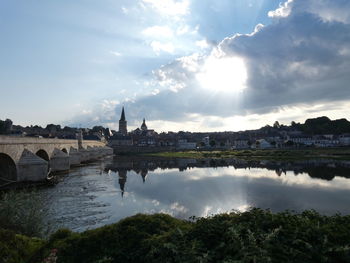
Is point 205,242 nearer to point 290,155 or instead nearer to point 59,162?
point 59,162

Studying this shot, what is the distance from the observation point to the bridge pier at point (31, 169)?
110 feet

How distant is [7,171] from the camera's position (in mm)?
Result: 33719

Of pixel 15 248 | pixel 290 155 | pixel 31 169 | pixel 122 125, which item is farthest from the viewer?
pixel 122 125

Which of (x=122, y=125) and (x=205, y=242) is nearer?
(x=205, y=242)

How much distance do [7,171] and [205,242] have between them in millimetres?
33616

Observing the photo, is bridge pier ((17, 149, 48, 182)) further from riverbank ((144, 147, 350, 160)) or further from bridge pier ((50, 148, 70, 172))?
riverbank ((144, 147, 350, 160))

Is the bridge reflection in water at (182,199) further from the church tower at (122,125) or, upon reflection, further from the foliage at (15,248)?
the church tower at (122,125)

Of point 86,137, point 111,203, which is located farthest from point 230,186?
point 86,137

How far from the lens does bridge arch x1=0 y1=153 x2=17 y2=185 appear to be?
32.8 metres

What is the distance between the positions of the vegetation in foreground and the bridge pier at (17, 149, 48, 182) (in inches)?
1107

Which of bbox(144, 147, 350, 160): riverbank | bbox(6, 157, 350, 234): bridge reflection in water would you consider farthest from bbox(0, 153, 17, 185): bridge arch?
bbox(144, 147, 350, 160): riverbank

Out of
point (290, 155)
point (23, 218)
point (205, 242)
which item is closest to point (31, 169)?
point (23, 218)

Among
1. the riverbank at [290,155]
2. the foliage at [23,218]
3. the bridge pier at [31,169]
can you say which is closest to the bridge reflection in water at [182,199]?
the foliage at [23,218]

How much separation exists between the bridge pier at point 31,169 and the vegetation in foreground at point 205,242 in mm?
28111
